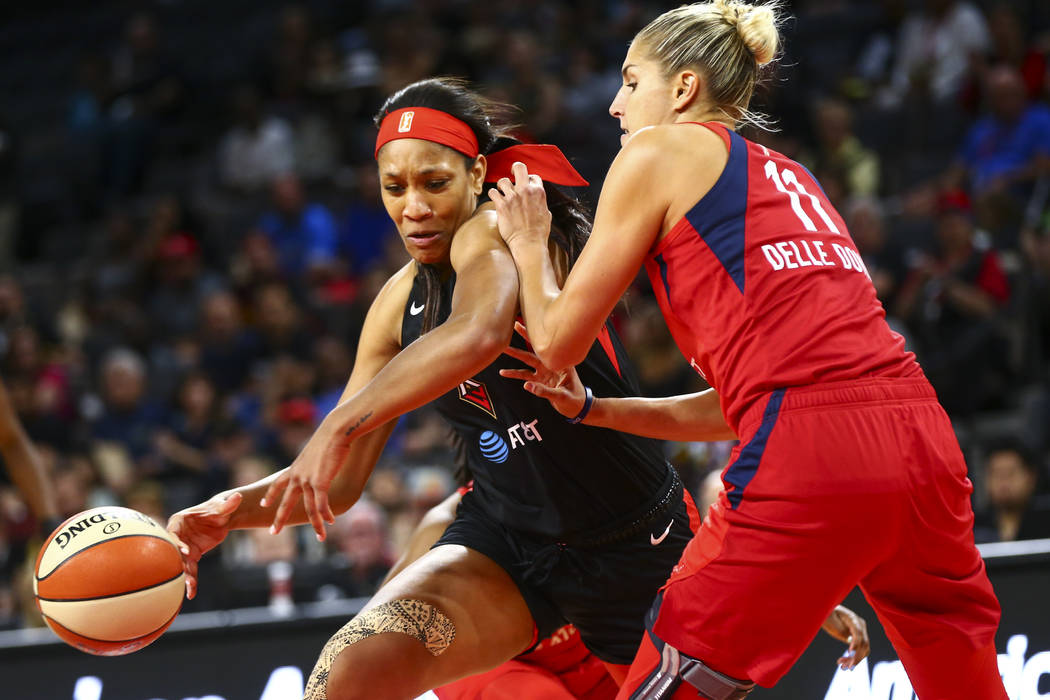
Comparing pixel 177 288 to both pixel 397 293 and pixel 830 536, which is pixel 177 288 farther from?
pixel 830 536

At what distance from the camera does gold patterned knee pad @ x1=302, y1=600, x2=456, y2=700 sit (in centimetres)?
316

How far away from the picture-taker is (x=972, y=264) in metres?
7.39

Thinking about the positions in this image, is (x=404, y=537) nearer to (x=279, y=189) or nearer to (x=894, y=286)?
(x=894, y=286)

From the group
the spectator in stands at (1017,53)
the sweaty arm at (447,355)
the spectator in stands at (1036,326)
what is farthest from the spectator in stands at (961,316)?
the sweaty arm at (447,355)

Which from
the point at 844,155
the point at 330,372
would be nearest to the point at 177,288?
the point at 330,372

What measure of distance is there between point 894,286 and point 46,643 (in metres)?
5.19

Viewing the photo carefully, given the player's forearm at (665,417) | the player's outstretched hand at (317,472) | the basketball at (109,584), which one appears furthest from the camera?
the player's forearm at (665,417)

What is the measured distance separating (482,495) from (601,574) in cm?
43

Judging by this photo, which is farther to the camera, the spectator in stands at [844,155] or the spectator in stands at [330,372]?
the spectator in stands at [330,372]

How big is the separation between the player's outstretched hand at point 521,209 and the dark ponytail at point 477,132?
0.31 m

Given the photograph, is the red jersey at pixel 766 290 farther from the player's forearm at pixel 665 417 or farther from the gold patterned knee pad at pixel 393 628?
the gold patterned knee pad at pixel 393 628

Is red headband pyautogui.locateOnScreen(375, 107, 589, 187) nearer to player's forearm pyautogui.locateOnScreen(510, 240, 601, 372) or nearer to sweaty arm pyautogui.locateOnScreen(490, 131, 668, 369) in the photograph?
player's forearm pyautogui.locateOnScreen(510, 240, 601, 372)

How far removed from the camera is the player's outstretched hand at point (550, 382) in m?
3.13

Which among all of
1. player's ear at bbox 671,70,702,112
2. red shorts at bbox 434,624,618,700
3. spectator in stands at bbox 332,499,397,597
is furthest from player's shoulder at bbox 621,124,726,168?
spectator in stands at bbox 332,499,397,597
